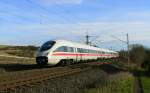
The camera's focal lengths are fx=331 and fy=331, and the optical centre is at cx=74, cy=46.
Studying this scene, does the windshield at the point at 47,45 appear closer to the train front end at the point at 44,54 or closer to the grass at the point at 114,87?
the train front end at the point at 44,54

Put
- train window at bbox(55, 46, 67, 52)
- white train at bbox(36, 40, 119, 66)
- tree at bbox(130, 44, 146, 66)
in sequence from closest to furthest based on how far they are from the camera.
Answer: white train at bbox(36, 40, 119, 66)
train window at bbox(55, 46, 67, 52)
tree at bbox(130, 44, 146, 66)

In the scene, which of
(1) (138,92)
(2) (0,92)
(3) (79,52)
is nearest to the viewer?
(2) (0,92)

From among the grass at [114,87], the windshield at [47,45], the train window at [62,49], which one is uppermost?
the windshield at [47,45]

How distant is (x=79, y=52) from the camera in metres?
40.9

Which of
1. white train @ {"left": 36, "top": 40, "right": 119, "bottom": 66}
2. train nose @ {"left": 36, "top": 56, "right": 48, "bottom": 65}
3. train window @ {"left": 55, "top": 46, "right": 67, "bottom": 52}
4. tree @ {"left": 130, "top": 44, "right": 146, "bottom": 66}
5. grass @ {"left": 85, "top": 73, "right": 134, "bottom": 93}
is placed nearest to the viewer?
grass @ {"left": 85, "top": 73, "right": 134, "bottom": 93}

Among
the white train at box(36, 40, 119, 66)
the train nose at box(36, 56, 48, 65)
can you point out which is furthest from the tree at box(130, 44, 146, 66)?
the train nose at box(36, 56, 48, 65)

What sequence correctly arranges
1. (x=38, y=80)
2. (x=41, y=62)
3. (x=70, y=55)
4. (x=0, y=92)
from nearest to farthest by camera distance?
(x=0, y=92) → (x=38, y=80) → (x=41, y=62) → (x=70, y=55)

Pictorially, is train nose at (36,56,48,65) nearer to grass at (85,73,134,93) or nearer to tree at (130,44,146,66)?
grass at (85,73,134,93)

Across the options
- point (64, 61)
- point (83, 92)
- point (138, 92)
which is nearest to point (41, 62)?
→ point (64, 61)

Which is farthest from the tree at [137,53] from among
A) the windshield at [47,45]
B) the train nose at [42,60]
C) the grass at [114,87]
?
the grass at [114,87]

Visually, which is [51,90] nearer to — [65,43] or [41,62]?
[41,62]

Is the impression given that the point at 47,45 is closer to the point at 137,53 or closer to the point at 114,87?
the point at 114,87

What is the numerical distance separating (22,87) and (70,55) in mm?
19539

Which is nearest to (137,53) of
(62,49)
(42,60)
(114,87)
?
(62,49)
